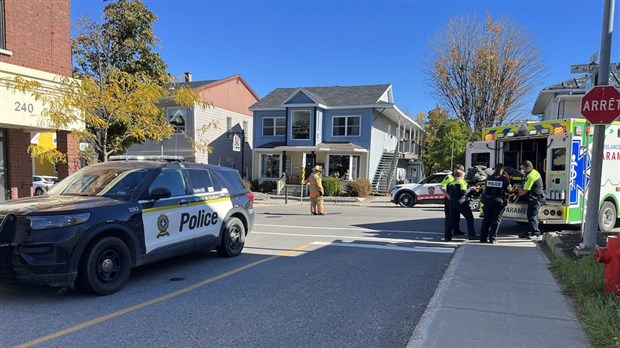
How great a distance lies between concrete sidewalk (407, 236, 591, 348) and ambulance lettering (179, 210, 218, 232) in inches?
147

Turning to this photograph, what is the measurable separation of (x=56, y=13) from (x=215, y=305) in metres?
10.6

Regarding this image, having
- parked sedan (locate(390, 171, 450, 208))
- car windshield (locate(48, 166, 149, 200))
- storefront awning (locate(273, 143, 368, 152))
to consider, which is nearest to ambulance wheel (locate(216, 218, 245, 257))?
car windshield (locate(48, 166, 149, 200))

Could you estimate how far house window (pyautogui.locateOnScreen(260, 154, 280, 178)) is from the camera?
30359 mm

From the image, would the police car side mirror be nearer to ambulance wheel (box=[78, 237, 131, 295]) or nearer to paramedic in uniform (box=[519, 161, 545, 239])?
ambulance wheel (box=[78, 237, 131, 295])

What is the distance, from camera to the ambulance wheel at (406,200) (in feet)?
64.6

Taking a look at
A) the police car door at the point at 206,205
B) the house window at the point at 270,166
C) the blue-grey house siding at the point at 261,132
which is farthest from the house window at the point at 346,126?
the police car door at the point at 206,205

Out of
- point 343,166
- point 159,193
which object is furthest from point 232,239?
point 343,166

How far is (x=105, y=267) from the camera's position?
521 centimetres

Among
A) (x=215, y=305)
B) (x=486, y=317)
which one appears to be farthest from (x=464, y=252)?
(x=215, y=305)

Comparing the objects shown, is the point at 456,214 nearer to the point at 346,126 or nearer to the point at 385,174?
the point at 346,126

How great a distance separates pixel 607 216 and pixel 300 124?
66.9 ft

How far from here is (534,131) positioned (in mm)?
10234

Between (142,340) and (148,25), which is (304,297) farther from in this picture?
(148,25)

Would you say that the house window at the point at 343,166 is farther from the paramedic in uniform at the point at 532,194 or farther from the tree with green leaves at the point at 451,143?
the paramedic in uniform at the point at 532,194
